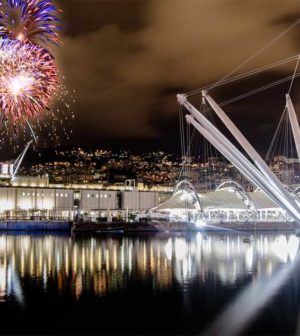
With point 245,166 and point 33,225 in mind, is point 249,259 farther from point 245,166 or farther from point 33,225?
point 33,225

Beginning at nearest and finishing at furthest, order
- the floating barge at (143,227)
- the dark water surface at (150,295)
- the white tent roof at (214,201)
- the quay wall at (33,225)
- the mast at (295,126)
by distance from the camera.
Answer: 1. the dark water surface at (150,295)
2. the mast at (295,126)
3. the floating barge at (143,227)
4. the quay wall at (33,225)
5. the white tent roof at (214,201)

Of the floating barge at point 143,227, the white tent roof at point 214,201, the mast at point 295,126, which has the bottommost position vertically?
the floating barge at point 143,227

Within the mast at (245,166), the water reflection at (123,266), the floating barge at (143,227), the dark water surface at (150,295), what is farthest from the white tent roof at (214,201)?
the dark water surface at (150,295)

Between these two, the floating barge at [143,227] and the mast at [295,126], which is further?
the floating barge at [143,227]

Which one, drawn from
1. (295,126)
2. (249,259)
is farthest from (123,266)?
(295,126)

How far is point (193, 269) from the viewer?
29.8m

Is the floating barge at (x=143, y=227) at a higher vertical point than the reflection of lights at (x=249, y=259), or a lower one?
higher

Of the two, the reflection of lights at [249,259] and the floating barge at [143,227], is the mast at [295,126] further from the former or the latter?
the floating barge at [143,227]

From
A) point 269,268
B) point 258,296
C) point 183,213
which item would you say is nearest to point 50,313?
point 258,296

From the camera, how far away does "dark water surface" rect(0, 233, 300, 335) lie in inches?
670

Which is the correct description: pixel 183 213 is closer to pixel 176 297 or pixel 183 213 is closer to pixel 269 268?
pixel 269 268

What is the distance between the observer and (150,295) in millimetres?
22031

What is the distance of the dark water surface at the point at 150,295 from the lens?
17.0 meters

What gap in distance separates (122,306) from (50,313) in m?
2.73
